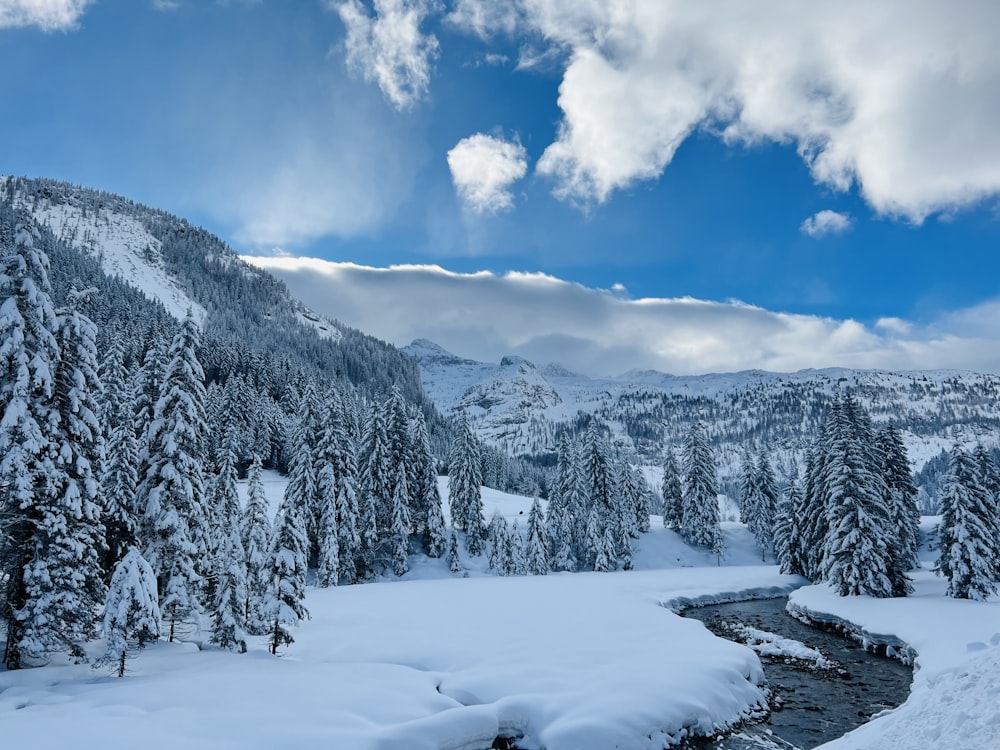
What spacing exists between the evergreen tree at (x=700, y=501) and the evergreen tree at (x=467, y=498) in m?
32.0

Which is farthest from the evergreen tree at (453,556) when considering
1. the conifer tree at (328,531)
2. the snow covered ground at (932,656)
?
the snow covered ground at (932,656)

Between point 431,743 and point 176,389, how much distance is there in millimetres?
19661

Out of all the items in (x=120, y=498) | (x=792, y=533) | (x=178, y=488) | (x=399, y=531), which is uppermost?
(x=178, y=488)

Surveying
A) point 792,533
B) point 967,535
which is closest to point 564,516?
point 792,533

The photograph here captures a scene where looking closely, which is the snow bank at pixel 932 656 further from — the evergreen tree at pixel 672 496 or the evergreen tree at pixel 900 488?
Answer: the evergreen tree at pixel 672 496

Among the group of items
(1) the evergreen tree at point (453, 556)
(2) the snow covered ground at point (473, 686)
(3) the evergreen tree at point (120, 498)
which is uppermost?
(3) the evergreen tree at point (120, 498)

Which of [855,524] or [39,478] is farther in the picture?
[855,524]

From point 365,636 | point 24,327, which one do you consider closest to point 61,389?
point 24,327

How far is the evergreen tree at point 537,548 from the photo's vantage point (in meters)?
63.3

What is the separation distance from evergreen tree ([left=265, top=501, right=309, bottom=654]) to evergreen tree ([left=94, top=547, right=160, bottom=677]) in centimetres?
422

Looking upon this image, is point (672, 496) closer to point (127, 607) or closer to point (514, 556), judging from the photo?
point (514, 556)

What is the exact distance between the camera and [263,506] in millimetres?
24250

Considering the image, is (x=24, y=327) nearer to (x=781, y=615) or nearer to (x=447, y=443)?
(x=781, y=615)

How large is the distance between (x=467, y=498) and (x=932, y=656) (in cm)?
5326
